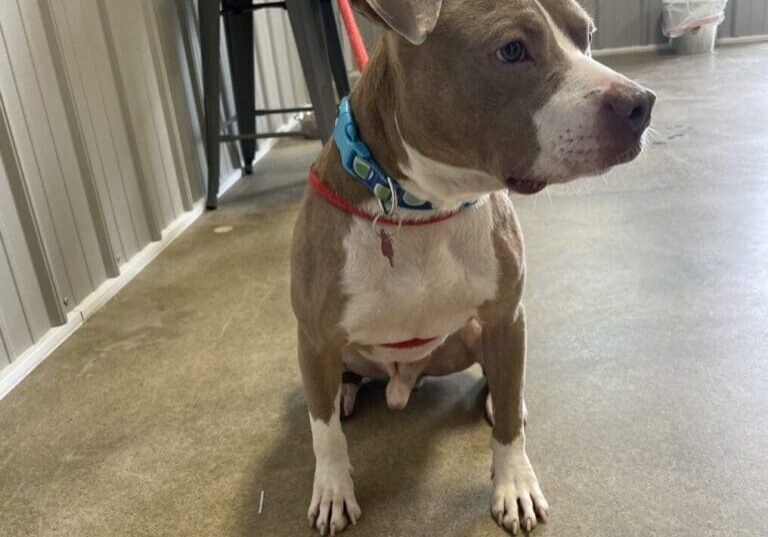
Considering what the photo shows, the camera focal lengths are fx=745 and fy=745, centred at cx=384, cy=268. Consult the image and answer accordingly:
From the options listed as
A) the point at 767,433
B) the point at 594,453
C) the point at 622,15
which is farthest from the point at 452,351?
the point at 622,15

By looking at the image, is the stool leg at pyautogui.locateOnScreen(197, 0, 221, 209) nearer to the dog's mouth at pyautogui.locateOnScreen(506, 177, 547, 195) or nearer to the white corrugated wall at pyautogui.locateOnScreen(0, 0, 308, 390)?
A: the white corrugated wall at pyautogui.locateOnScreen(0, 0, 308, 390)

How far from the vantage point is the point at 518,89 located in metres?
1.07

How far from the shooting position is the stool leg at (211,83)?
10.6 ft

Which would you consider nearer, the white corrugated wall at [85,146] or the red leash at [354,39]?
the red leash at [354,39]

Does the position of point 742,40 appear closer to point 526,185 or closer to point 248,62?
point 248,62

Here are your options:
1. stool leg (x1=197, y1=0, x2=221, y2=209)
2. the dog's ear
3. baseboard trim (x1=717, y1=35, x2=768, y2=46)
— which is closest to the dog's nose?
the dog's ear

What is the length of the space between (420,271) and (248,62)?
9.25 ft

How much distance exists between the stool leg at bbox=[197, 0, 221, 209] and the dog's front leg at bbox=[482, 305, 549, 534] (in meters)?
2.29

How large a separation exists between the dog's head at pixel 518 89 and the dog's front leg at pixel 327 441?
0.49 metres

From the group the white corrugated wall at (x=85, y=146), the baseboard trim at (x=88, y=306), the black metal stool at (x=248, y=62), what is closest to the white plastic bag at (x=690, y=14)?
the black metal stool at (x=248, y=62)

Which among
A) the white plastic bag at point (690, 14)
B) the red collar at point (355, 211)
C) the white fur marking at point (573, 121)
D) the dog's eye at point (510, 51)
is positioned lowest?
the white plastic bag at point (690, 14)

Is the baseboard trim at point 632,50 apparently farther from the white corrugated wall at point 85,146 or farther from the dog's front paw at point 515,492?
the dog's front paw at point 515,492

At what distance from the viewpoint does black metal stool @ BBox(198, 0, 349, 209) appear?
3.17 meters

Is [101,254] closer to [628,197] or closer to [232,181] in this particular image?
[232,181]
